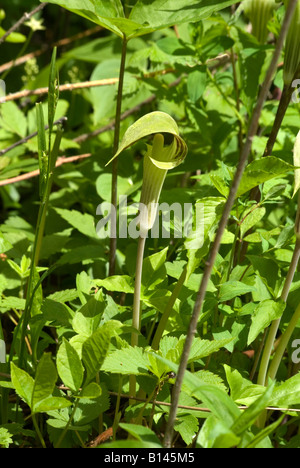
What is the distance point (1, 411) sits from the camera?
3.24 feet

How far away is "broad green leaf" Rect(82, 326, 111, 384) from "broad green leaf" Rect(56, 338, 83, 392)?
0.02 meters

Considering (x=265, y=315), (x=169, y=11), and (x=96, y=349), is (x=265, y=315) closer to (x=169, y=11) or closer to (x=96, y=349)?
(x=96, y=349)

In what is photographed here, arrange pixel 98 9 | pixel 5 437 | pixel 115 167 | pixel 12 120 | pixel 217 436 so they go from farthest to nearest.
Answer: pixel 12 120, pixel 115 167, pixel 98 9, pixel 5 437, pixel 217 436

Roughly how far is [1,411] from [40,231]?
0.31 metres

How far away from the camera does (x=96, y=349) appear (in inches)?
30.6

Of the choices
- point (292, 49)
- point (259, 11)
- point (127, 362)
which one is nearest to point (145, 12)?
point (292, 49)

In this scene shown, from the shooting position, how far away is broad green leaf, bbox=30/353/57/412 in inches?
30.0

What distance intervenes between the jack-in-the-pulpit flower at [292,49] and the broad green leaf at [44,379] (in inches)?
23.2

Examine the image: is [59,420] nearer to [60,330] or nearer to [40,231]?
[60,330]

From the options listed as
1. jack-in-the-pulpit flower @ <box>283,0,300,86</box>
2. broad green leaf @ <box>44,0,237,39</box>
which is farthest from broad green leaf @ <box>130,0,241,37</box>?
jack-in-the-pulpit flower @ <box>283,0,300,86</box>

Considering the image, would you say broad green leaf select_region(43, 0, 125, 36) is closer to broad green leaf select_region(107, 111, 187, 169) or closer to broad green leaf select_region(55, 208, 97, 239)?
broad green leaf select_region(107, 111, 187, 169)

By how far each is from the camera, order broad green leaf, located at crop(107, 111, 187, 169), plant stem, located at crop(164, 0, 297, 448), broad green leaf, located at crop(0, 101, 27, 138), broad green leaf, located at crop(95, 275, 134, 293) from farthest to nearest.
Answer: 1. broad green leaf, located at crop(0, 101, 27, 138)
2. broad green leaf, located at crop(95, 275, 134, 293)
3. broad green leaf, located at crop(107, 111, 187, 169)
4. plant stem, located at crop(164, 0, 297, 448)

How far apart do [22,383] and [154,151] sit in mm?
372

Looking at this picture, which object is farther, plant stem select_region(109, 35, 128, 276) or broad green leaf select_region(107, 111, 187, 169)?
plant stem select_region(109, 35, 128, 276)
